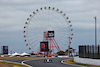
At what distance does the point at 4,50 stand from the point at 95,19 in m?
62.0

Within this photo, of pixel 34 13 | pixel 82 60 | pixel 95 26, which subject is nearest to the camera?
pixel 82 60

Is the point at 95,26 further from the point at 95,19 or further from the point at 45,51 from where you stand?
the point at 45,51

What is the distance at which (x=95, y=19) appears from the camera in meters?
48.3

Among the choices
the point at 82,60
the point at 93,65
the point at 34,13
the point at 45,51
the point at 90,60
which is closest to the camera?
the point at 93,65

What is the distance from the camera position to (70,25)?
285 ft

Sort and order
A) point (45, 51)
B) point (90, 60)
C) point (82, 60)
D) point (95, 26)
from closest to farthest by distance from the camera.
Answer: point (90, 60), point (82, 60), point (95, 26), point (45, 51)

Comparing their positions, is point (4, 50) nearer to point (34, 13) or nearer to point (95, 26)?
point (34, 13)

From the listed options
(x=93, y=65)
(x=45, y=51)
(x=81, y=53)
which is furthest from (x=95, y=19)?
(x=45, y=51)

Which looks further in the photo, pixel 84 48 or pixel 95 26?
pixel 95 26

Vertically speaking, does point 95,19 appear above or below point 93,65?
above

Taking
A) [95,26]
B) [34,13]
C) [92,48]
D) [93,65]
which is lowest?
[93,65]

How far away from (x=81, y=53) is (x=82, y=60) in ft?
11.2

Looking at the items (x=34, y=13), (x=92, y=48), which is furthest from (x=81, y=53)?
(x=34, y=13)

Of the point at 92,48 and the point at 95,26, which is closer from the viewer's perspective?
the point at 92,48
